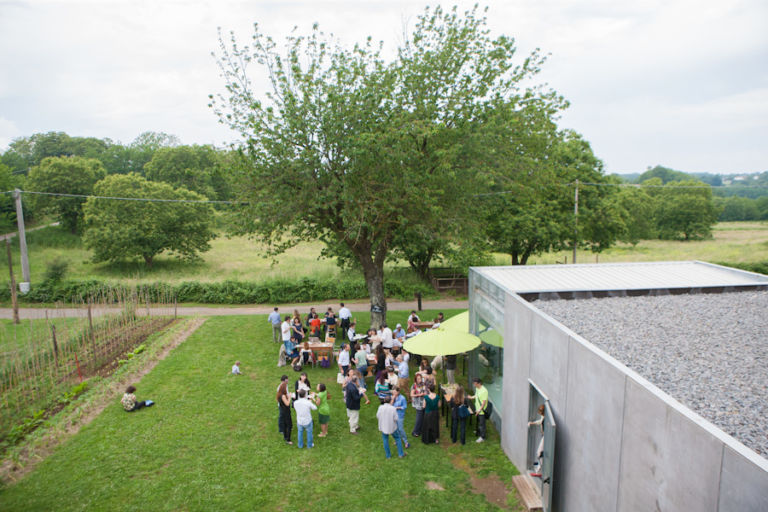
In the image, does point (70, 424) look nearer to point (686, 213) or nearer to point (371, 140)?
point (371, 140)

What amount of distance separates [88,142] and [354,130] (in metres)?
84.5

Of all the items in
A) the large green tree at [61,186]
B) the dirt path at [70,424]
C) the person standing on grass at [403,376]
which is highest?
the large green tree at [61,186]

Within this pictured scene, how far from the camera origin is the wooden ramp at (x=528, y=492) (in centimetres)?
816

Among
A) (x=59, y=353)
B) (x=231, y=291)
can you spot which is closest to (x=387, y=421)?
(x=59, y=353)

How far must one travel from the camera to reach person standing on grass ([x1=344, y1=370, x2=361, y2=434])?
35.4 feet

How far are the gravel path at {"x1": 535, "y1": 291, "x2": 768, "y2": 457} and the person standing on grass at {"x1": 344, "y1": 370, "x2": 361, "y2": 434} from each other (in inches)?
180

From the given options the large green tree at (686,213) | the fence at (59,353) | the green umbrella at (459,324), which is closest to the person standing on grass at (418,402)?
the green umbrella at (459,324)

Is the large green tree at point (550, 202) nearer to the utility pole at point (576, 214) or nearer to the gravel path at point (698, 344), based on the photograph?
the utility pole at point (576, 214)

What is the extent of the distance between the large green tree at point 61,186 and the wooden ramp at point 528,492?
1763 inches

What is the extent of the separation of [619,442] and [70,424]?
1196 cm

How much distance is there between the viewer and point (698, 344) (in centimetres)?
704

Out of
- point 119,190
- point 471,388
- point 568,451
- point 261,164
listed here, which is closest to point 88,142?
point 119,190

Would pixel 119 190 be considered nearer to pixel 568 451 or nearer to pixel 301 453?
pixel 301 453

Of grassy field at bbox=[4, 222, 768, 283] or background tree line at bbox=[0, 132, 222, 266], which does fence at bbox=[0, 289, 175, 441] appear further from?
grassy field at bbox=[4, 222, 768, 283]
